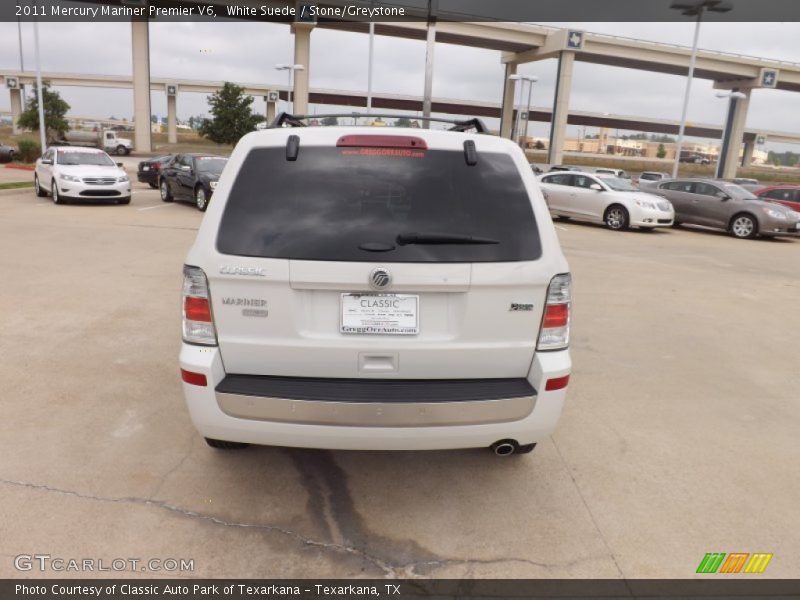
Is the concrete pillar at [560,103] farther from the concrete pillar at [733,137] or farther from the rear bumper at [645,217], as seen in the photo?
the rear bumper at [645,217]

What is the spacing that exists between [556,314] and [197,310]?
1775 millimetres

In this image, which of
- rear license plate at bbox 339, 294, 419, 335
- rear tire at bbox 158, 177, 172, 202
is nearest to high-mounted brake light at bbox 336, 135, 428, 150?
rear license plate at bbox 339, 294, 419, 335

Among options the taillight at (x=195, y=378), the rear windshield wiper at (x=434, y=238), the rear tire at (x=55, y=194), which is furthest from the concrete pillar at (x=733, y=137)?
the taillight at (x=195, y=378)

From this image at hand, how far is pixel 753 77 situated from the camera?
5722cm

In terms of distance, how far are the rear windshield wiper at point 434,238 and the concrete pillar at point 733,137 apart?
61.9 meters

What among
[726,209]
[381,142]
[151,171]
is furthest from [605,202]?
[151,171]

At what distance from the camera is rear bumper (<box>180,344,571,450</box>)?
2830mm

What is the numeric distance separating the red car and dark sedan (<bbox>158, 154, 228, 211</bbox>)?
17.1 m

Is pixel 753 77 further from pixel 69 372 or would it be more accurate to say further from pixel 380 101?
pixel 69 372

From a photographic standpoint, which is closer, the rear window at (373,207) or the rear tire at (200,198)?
the rear window at (373,207)

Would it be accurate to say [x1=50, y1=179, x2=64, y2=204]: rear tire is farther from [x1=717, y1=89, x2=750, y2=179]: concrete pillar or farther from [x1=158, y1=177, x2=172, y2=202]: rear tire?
[x1=717, y1=89, x2=750, y2=179]: concrete pillar

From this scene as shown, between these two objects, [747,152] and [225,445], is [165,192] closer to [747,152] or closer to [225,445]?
[225,445]

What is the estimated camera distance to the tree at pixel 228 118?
5050cm

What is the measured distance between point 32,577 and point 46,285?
231 inches
